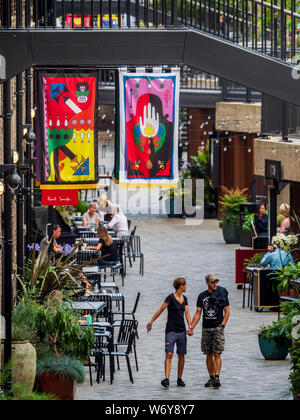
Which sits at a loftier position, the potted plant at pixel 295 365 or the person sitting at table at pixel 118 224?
the person sitting at table at pixel 118 224

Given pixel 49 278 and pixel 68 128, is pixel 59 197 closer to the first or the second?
pixel 49 278

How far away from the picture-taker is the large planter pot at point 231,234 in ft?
110

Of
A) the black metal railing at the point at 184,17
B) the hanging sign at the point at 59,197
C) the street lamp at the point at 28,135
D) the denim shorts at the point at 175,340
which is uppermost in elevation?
the black metal railing at the point at 184,17

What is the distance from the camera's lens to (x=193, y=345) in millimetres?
19422

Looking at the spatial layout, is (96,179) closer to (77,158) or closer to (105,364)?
(77,158)

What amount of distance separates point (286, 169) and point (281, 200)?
12.3m

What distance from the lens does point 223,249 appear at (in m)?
32.8

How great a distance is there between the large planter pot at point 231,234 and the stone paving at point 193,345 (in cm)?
42

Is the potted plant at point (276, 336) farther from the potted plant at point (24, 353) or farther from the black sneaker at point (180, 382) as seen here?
the potted plant at point (24, 353)

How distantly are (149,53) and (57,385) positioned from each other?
15.4 ft

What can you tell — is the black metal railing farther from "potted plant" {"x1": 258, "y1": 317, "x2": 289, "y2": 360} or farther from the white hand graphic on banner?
"potted plant" {"x1": 258, "y1": 317, "x2": 289, "y2": 360}

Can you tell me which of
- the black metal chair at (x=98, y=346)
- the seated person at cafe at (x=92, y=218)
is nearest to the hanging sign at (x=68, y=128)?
the black metal chair at (x=98, y=346)

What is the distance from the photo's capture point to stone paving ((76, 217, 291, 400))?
51.8 ft
